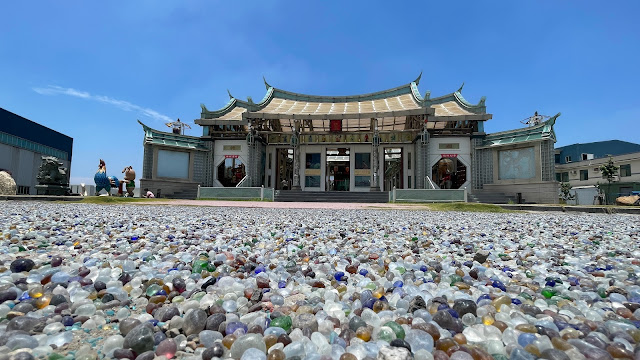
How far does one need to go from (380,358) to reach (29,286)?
1.74 m

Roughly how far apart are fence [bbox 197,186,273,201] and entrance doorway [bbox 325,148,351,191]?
7.05 meters

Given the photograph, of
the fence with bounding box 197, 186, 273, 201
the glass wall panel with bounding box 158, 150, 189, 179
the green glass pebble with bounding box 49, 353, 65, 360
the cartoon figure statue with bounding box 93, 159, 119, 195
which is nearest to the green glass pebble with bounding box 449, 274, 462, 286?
the green glass pebble with bounding box 49, 353, 65, 360

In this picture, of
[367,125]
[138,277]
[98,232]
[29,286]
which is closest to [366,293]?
[138,277]

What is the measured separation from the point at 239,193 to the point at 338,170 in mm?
9927

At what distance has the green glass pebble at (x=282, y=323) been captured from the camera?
1.13 metres

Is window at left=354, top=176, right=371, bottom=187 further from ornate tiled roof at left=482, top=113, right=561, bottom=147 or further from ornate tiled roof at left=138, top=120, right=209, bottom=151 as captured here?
ornate tiled roof at left=138, top=120, right=209, bottom=151

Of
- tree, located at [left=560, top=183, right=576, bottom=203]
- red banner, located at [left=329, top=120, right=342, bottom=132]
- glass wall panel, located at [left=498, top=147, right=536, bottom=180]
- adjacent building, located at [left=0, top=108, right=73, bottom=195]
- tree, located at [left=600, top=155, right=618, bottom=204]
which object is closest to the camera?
glass wall panel, located at [left=498, top=147, right=536, bottom=180]

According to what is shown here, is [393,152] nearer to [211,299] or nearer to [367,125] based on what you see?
[367,125]

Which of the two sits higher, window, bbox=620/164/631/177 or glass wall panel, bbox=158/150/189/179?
window, bbox=620/164/631/177

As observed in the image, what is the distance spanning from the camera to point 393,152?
77.9 feet

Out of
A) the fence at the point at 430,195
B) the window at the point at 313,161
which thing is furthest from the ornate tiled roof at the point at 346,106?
the fence at the point at 430,195

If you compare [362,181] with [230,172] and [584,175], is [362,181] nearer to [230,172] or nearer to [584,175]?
[230,172]

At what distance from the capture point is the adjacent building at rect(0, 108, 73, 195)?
2745 cm

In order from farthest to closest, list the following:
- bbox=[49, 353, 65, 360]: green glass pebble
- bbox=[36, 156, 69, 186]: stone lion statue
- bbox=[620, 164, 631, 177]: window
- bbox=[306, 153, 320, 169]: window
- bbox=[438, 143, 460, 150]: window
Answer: bbox=[620, 164, 631, 177]: window → bbox=[306, 153, 320, 169]: window → bbox=[438, 143, 460, 150]: window → bbox=[36, 156, 69, 186]: stone lion statue → bbox=[49, 353, 65, 360]: green glass pebble
